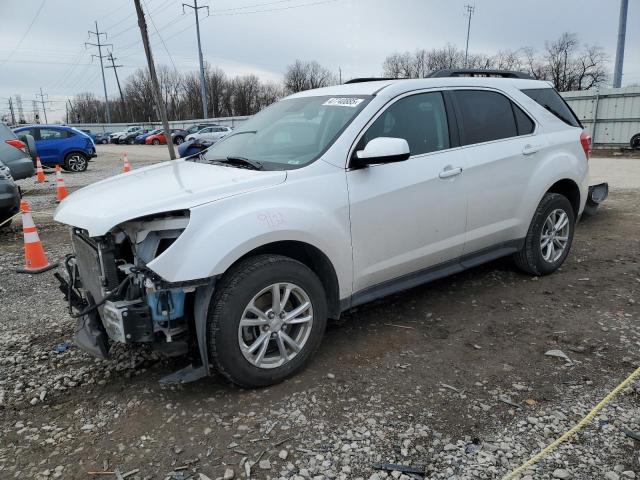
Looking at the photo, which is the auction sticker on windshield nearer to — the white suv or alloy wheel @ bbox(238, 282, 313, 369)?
the white suv

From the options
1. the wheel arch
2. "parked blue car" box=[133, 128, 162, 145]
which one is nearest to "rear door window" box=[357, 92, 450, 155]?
the wheel arch

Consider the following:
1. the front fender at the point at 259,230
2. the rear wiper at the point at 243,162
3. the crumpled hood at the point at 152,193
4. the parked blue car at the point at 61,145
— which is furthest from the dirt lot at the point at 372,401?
the parked blue car at the point at 61,145

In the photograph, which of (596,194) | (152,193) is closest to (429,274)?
(152,193)

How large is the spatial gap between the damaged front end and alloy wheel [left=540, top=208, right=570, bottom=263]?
3445 millimetres

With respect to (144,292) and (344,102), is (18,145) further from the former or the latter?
(144,292)

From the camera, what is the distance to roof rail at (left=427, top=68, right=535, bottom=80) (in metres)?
4.38

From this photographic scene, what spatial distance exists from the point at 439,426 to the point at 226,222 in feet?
5.26

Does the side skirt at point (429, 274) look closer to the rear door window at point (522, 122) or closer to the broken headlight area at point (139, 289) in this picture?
the rear door window at point (522, 122)

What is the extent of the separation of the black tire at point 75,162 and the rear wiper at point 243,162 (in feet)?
55.7

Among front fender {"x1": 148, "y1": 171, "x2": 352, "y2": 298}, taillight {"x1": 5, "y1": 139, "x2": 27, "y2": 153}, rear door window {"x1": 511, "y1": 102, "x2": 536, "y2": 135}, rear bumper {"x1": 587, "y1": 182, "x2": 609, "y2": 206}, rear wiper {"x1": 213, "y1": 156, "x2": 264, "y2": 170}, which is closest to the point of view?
front fender {"x1": 148, "y1": 171, "x2": 352, "y2": 298}

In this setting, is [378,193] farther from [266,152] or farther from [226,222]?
[226,222]

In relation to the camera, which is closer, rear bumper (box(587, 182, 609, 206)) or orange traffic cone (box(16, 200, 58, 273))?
orange traffic cone (box(16, 200, 58, 273))

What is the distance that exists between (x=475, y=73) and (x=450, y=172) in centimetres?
135

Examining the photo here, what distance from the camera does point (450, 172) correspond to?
380 cm
